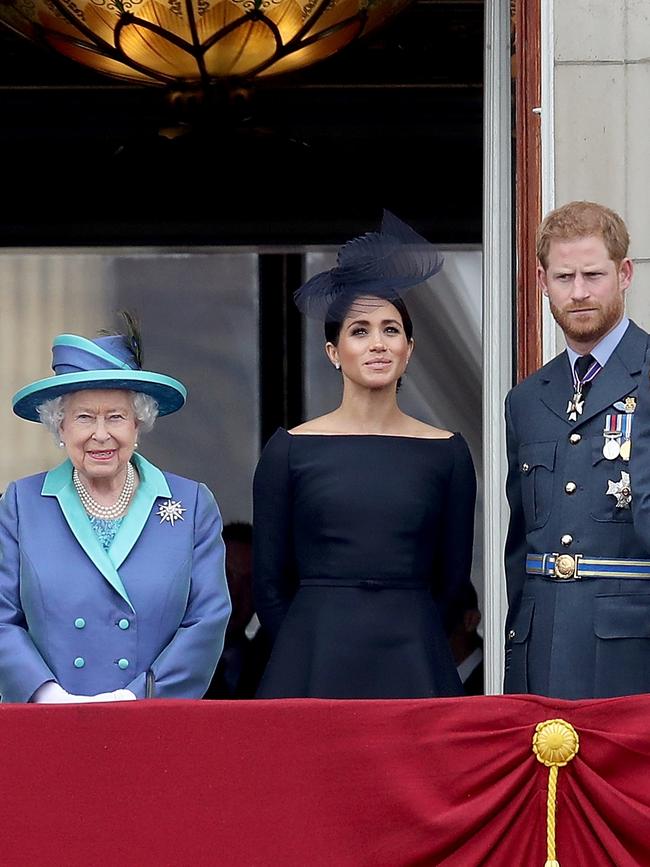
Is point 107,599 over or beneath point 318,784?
over

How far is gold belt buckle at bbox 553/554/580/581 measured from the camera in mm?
3738

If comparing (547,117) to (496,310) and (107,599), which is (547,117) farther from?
(107,599)

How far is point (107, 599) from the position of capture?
3.87m

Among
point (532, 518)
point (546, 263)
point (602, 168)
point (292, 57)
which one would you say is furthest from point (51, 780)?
point (292, 57)

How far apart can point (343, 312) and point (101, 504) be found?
0.68m

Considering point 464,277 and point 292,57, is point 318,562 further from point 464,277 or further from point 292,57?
point 464,277

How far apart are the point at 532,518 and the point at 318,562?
53 cm

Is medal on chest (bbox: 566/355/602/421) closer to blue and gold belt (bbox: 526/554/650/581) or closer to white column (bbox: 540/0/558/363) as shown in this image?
blue and gold belt (bbox: 526/554/650/581)

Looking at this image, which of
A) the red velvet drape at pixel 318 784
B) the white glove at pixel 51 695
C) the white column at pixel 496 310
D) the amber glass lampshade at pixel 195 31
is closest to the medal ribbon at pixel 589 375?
the red velvet drape at pixel 318 784

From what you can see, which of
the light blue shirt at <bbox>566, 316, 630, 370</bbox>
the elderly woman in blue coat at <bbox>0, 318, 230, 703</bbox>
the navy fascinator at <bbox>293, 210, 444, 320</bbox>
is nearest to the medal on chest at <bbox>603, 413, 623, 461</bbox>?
the light blue shirt at <bbox>566, 316, 630, 370</bbox>

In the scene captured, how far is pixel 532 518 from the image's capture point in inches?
151

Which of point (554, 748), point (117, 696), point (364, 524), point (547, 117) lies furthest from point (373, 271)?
point (554, 748)

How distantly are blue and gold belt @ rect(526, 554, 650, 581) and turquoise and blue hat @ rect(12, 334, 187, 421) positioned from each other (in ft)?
2.79

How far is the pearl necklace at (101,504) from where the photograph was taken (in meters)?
3.94
